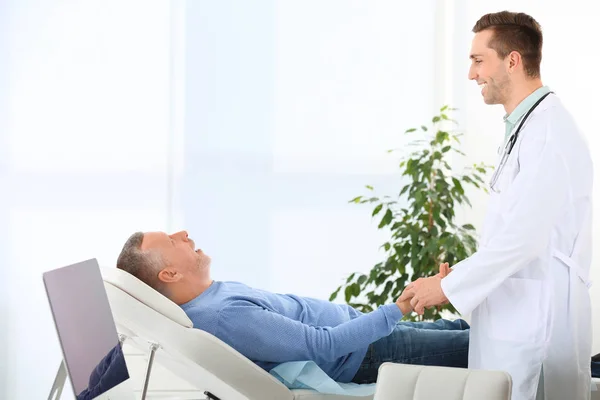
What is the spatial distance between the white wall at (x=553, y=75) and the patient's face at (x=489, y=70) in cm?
173

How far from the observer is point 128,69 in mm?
3861

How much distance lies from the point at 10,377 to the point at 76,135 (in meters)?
1.20

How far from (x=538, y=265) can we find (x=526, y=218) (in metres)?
0.14

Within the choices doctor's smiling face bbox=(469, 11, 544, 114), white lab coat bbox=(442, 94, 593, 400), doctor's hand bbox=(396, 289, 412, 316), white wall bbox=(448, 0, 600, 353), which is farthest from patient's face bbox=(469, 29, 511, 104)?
white wall bbox=(448, 0, 600, 353)

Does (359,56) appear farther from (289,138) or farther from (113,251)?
(113,251)

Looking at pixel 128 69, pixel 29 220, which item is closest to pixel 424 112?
pixel 128 69

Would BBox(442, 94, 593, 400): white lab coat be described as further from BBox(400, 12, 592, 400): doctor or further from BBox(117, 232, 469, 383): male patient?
BBox(117, 232, 469, 383): male patient

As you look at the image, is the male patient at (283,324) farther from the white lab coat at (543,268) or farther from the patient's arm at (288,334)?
the white lab coat at (543,268)

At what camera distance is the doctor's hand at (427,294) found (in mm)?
2125

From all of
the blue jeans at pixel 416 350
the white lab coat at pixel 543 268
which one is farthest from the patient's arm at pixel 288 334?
the white lab coat at pixel 543 268

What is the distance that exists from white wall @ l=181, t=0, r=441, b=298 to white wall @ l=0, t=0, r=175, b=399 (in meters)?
0.22

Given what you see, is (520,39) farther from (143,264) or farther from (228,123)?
(228,123)

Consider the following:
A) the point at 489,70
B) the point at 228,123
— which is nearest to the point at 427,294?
the point at 489,70

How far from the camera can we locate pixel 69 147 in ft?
12.5
